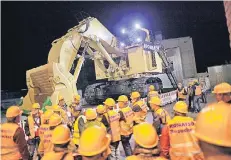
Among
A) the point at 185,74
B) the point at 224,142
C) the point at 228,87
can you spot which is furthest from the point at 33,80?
the point at 185,74

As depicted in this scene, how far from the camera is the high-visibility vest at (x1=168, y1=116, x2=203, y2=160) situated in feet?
11.1

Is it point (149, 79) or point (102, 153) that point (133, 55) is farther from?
point (102, 153)

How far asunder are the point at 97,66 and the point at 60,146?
13393mm

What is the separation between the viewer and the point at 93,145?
2176mm

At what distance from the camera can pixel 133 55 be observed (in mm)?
14289

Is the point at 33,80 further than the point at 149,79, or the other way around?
the point at 149,79

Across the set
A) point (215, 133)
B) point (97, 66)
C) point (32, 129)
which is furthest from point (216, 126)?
point (97, 66)

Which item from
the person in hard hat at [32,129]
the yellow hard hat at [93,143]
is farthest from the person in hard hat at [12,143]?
the person in hard hat at [32,129]

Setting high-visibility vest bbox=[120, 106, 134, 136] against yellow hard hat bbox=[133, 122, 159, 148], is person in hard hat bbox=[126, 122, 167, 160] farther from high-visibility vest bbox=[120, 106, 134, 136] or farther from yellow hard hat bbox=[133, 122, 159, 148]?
high-visibility vest bbox=[120, 106, 134, 136]

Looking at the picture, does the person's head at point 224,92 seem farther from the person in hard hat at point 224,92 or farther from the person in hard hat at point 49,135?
the person in hard hat at point 49,135

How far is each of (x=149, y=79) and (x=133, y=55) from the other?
5.90ft

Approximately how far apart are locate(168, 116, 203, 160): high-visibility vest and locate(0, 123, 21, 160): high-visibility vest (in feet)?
8.00

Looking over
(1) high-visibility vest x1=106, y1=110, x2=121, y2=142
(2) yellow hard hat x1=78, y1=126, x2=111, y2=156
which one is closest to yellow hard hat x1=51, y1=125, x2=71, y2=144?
(2) yellow hard hat x1=78, y1=126, x2=111, y2=156

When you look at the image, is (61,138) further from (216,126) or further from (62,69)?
(62,69)
